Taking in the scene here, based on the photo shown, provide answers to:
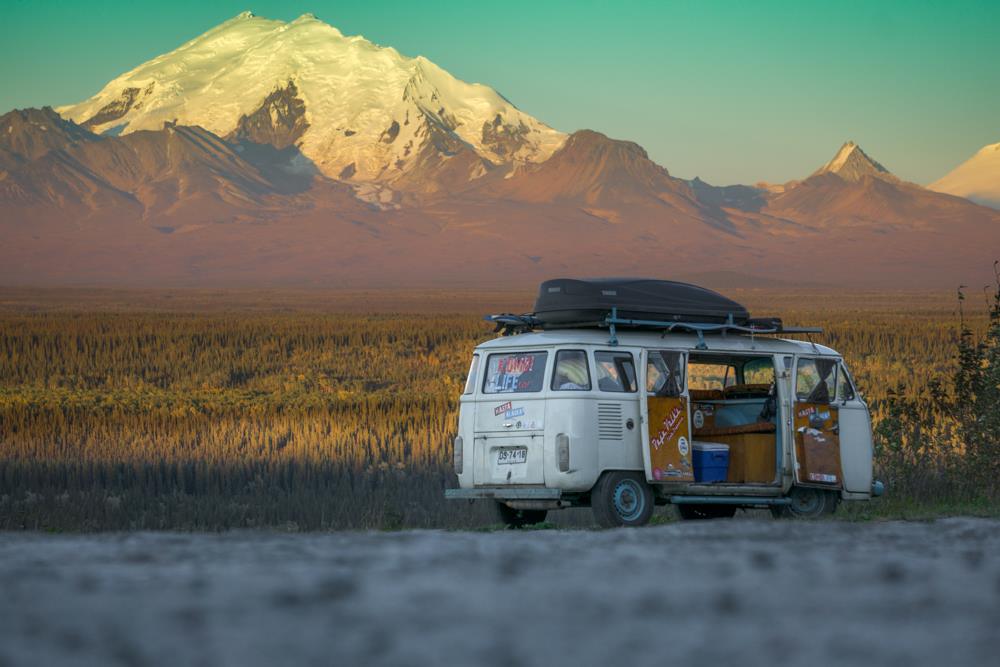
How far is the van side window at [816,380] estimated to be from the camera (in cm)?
1588

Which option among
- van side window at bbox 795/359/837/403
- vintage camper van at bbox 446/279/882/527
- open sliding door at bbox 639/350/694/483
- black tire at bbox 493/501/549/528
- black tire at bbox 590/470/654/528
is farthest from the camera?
van side window at bbox 795/359/837/403

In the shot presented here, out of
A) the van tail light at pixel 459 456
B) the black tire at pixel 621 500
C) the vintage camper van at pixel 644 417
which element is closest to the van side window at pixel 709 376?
the vintage camper van at pixel 644 417

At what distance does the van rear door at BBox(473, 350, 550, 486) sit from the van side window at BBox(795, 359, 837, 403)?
9.44 ft

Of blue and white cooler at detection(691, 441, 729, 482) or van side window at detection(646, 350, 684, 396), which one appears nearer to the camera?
van side window at detection(646, 350, 684, 396)

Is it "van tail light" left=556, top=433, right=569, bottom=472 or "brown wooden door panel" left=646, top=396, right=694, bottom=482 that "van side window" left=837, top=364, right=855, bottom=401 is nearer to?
"brown wooden door panel" left=646, top=396, right=694, bottom=482

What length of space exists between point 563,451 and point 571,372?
0.83m

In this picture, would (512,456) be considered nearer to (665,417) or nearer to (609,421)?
(609,421)

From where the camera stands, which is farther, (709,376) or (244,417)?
(244,417)

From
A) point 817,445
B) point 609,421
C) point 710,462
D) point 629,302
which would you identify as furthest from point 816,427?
point 609,421

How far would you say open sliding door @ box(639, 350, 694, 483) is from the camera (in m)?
14.7

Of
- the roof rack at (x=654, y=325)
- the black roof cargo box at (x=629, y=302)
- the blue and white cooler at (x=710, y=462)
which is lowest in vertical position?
the blue and white cooler at (x=710, y=462)

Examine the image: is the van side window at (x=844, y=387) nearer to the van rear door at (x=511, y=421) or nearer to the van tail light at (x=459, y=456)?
the van rear door at (x=511, y=421)

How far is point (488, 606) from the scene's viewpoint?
18.2 ft

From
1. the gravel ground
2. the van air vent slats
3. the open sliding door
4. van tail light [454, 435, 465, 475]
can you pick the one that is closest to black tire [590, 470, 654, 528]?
the open sliding door
